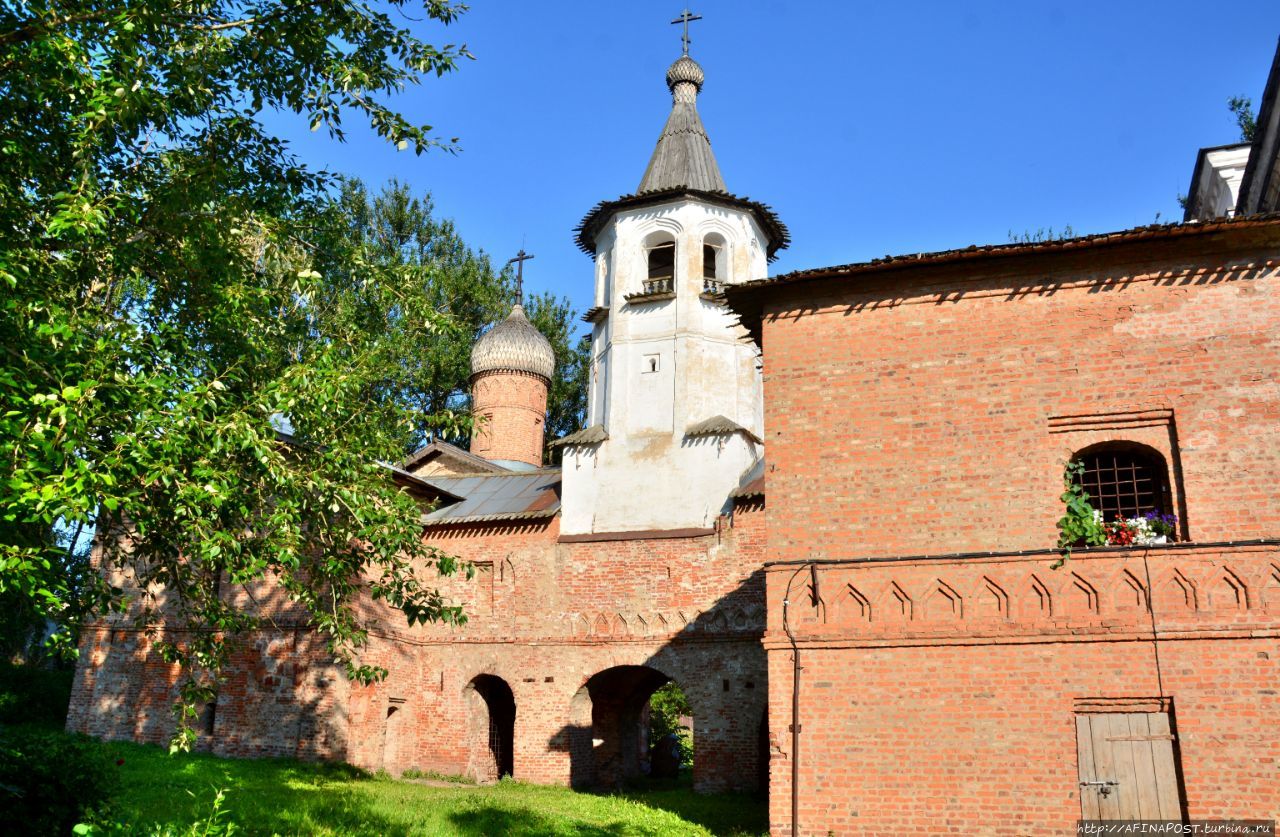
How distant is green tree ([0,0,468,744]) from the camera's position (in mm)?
6797

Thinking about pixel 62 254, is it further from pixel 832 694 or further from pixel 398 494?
pixel 832 694

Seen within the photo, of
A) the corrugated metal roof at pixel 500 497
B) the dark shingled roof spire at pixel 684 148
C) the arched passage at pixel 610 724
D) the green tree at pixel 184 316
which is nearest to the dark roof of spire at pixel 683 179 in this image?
the dark shingled roof spire at pixel 684 148

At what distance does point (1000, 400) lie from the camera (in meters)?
10.3

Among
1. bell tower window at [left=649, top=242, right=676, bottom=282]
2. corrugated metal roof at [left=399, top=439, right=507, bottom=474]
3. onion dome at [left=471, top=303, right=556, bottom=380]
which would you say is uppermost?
onion dome at [left=471, top=303, right=556, bottom=380]

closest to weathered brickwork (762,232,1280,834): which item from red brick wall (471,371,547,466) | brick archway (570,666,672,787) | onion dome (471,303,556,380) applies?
brick archway (570,666,672,787)

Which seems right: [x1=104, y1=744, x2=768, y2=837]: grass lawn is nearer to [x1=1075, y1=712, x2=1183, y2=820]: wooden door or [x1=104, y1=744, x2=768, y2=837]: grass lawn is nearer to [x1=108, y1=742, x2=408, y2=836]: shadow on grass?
[x1=108, y1=742, x2=408, y2=836]: shadow on grass

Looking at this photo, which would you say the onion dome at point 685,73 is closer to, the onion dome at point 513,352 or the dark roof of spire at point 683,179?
the dark roof of spire at point 683,179

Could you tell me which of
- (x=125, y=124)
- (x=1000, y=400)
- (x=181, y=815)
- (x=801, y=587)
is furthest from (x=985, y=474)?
(x=181, y=815)

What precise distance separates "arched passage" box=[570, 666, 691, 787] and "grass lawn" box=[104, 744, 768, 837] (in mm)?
1089

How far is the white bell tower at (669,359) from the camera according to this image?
18609 mm

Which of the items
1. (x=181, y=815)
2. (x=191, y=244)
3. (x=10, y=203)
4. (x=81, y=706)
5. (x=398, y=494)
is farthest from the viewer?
(x=81, y=706)

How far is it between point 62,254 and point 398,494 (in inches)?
137

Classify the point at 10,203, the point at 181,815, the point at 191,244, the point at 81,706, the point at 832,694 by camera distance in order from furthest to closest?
the point at 81,706
the point at 181,815
the point at 832,694
the point at 191,244
the point at 10,203

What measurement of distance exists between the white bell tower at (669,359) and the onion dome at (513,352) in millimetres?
6763
